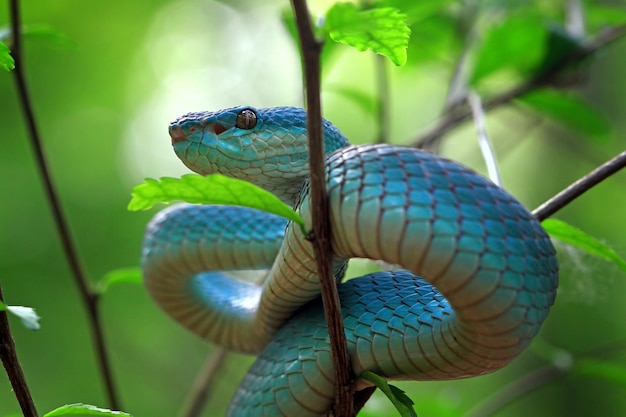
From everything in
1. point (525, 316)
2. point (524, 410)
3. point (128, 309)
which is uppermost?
point (525, 316)

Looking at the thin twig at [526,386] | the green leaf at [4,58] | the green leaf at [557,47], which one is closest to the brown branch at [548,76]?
the green leaf at [557,47]

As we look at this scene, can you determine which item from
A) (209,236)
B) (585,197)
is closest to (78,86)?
(585,197)

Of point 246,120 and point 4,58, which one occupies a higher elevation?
point 4,58

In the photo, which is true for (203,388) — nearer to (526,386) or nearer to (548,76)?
(526,386)

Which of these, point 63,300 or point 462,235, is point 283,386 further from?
point 63,300

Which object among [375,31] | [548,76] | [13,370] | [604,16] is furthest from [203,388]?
[604,16]

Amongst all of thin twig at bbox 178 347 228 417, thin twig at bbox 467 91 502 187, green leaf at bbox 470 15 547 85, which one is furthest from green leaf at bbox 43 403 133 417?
green leaf at bbox 470 15 547 85

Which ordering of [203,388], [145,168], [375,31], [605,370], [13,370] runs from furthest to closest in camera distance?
[145,168]
[203,388]
[605,370]
[13,370]
[375,31]

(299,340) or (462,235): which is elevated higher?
(462,235)
